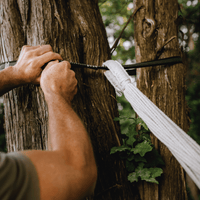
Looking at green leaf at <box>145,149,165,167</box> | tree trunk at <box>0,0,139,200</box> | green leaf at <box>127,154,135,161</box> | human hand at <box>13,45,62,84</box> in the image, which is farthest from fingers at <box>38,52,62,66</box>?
green leaf at <box>145,149,165,167</box>

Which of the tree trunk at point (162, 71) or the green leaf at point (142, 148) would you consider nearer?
the green leaf at point (142, 148)

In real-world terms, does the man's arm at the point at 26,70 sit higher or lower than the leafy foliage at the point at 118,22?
lower

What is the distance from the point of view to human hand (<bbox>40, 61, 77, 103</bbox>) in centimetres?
97

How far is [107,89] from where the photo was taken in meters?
1.57

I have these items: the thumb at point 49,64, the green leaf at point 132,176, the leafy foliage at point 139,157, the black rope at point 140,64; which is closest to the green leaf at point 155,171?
the leafy foliage at point 139,157

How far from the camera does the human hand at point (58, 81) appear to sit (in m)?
0.97

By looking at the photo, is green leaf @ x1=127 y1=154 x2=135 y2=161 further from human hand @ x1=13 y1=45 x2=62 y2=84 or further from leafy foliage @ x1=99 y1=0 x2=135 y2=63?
leafy foliage @ x1=99 y1=0 x2=135 y2=63

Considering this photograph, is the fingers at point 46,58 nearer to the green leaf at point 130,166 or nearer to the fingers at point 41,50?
the fingers at point 41,50

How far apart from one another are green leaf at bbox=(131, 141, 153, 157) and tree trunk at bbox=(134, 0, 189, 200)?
22 centimetres

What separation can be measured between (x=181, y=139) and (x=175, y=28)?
3.96 ft

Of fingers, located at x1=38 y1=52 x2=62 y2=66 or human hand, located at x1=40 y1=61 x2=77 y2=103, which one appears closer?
human hand, located at x1=40 y1=61 x2=77 y2=103

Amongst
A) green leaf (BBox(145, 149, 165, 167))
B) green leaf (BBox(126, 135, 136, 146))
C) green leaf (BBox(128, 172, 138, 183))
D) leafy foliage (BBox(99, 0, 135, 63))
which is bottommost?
Answer: green leaf (BBox(128, 172, 138, 183))

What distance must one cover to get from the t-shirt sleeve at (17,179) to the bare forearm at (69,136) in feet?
0.45

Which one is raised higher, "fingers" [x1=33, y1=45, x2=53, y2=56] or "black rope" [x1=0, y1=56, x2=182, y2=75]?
"fingers" [x1=33, y1=45, x2=53, y2=56]
